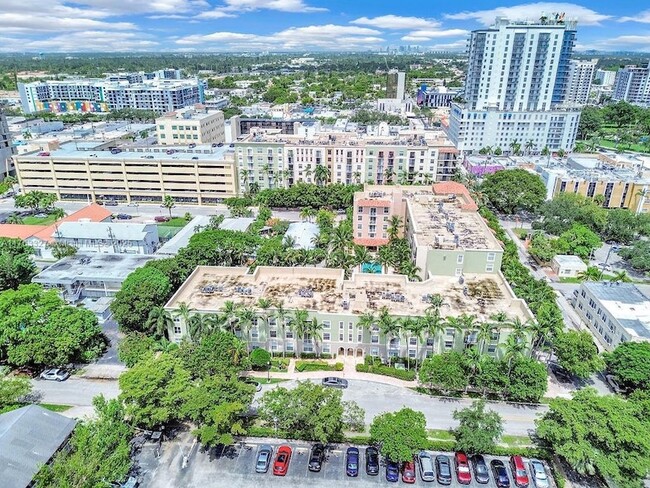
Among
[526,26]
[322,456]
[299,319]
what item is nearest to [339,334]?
[299,319]

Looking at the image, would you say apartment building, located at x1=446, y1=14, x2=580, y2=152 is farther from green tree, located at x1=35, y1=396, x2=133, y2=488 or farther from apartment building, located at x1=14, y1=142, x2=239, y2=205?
green tree, located at x1=35, y1=396, x2=133, y2=488

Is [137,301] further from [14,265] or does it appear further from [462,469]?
[462,469]

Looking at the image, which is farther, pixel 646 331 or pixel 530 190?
pixel 530 190

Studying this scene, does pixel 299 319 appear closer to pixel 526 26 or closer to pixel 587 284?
pixel 587 284

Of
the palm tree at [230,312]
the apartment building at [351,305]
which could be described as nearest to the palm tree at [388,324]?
the apartment building at [351,305]

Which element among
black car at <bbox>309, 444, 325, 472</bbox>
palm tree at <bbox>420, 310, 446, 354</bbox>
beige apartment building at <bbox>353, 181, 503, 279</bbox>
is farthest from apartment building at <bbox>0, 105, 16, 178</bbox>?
palm tree at <bbox>420, 310, 446, 354</bbox>

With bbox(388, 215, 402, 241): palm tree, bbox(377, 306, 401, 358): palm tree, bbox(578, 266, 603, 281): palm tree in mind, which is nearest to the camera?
bbox(377, 306, 401, 358): palm tree
